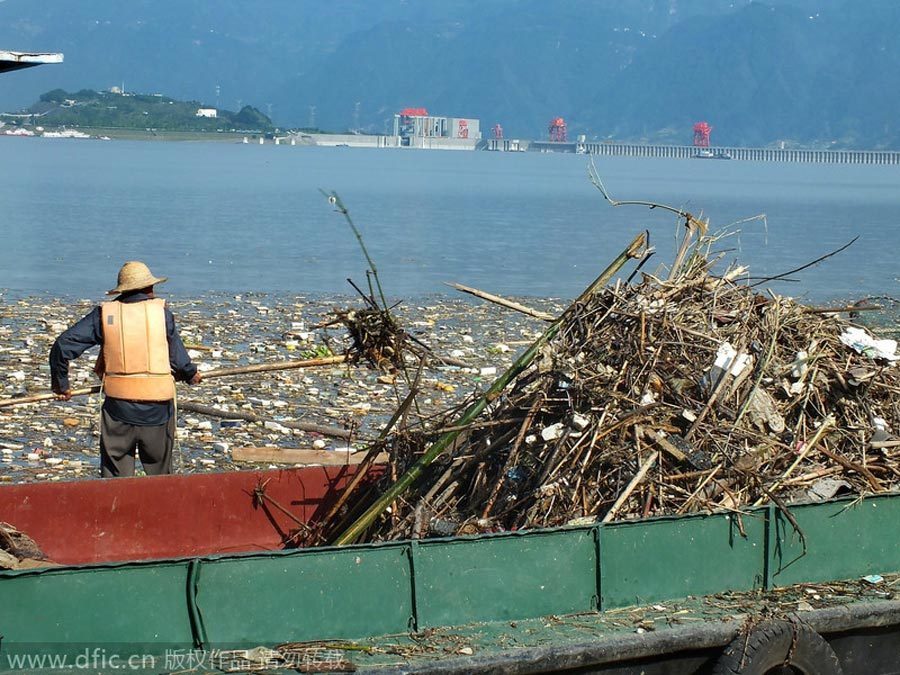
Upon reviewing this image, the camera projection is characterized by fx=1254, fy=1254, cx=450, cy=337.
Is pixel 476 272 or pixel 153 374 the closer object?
pixel 153 374

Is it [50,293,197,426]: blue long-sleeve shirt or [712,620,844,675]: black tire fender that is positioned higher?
[50,293,197,426]: blue long-sleeve shirt

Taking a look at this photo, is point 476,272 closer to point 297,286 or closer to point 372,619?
point 297,286

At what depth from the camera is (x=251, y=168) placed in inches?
4203

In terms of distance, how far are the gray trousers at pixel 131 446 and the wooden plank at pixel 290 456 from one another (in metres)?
1.81

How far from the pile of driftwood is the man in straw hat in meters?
1.33

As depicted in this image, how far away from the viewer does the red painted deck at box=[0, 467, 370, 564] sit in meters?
6.42

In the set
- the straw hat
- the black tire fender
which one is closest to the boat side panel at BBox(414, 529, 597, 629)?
the black tire fender

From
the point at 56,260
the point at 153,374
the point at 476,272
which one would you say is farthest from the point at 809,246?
the point at 153,374

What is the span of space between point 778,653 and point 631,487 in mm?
1002

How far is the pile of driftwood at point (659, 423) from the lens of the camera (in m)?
6.07

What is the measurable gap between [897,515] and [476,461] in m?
2.10

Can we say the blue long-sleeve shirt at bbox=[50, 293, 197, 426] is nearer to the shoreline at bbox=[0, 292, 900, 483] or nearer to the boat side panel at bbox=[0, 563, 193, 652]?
the shoreline at bbox=[0, 292, 900, 483]

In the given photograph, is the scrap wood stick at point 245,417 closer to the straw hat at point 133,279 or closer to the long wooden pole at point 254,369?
the long wooden pole at point 254,369

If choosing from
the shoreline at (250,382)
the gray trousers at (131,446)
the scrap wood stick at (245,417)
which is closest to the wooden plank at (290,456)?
the shoreline at (250,382)
